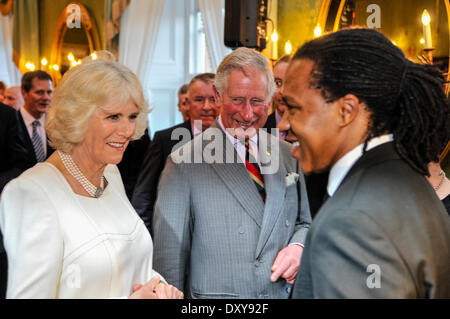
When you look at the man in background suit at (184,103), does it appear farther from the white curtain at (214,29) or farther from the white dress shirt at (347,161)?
the white dress shirt at (347,161)

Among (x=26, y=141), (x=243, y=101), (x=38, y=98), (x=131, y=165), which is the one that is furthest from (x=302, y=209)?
(x=38, y=98)

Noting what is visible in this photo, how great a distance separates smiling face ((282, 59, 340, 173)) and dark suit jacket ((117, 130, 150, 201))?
2793 mm

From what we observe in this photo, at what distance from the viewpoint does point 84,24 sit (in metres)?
7.46

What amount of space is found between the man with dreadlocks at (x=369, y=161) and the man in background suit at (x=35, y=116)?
3.25 metres

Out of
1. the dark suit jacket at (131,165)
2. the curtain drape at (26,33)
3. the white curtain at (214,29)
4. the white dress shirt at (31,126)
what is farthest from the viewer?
the curtain drape at (26,33)

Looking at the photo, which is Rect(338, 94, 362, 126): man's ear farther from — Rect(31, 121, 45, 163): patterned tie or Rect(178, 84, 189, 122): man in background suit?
Rect(178, 84, 189, 122): man in background suit

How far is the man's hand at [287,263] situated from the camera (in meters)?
1.87

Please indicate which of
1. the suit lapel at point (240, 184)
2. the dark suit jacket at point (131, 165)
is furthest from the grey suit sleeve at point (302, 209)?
the dark suit jacket at point (131, 165)

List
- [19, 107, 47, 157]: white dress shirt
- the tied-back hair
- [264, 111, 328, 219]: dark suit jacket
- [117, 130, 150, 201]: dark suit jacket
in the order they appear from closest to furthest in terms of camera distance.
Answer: the tied-back hair, [264, 111, 328, 219]: dark suit jacket, [117, 130, 150, 201]: dark suit jacket, [19, 107, 47, 157]: white dress shirt

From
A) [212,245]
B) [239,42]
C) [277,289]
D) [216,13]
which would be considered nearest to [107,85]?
[212,245]

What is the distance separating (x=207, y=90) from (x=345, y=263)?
9.22 feet

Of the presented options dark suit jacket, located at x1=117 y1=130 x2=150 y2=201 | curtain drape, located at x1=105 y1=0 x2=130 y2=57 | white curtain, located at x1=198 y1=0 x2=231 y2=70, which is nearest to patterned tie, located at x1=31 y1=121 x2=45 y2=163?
dark suit jacket, located at x1=117 y1=130 x2=150 y2=201

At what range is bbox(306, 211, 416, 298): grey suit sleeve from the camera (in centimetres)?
94

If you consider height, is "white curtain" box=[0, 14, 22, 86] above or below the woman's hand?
above
